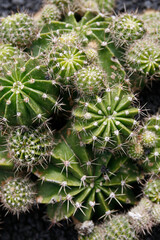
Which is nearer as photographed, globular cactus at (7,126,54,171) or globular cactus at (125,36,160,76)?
globular cactus at (7,126,54,171)

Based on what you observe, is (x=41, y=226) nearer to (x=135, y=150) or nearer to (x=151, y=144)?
(x=135, y=150)

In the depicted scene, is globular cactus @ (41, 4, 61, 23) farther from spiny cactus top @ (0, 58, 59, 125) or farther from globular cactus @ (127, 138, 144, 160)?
globular cactus @ (127, 138, 144, 160)

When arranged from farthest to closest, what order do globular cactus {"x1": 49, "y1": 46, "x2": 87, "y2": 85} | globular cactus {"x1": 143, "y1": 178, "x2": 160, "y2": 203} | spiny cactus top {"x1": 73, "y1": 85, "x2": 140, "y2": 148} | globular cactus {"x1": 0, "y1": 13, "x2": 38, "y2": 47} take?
globular cactus {"x1": 0, "y1": 13, "x2": 38, "y2": 47}
globular cactus {"x1": 143, "y1": 178, "x2": 160, "y2": 203}
globular cactus {"x1": 49, "y1": 46, "x2": 87, "y2": 85}
spiny cactus top {"x1": 73, "y1": 85, "x2": 140, "y2": 148}

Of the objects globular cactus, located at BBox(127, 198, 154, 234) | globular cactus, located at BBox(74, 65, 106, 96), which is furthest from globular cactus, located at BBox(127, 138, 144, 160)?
globular cactus, located at BBox(74, 65, 106, 96)

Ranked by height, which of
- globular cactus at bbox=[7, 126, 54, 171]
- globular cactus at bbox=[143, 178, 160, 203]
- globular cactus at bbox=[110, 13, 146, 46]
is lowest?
globular cactus at bbox=[143, 178, 160, 203]

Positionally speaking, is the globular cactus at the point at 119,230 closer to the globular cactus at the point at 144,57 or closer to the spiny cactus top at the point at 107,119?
the spiny cactus top at the point at 107,119

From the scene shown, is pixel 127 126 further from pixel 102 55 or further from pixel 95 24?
pixel 95 24

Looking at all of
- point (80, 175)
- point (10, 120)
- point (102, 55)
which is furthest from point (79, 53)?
point (80, 175)
